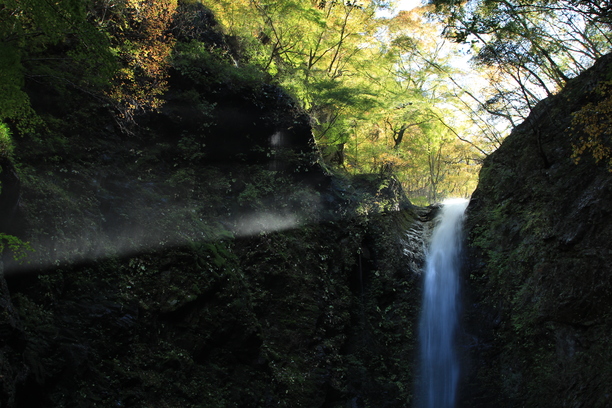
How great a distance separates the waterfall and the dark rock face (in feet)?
1.74

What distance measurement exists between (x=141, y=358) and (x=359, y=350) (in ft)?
21.6

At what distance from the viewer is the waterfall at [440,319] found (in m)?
11.0

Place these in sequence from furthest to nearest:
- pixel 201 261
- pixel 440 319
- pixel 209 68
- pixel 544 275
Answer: pixel 209 68 → pixel 440 319 → pixel 544 275 → pixel 201 261

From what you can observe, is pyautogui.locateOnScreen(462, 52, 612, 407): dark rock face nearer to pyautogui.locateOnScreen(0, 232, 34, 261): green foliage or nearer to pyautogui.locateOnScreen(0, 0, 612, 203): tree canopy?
pyautogui.locateOnScreen(0, 0, 612, 203): tree canopy

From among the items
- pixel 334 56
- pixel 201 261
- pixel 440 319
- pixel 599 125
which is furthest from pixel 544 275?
pixel 334 56

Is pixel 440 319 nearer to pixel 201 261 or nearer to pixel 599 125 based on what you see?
pixel 599 125

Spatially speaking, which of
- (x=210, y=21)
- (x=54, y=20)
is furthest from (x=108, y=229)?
(x=210, y=21)

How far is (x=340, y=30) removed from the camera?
1555 cm

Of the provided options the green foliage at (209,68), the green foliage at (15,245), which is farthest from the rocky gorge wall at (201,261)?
the green foliage at (15,245)

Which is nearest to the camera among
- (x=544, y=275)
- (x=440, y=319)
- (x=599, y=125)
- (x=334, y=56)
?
Answer: (x=599, y=125)

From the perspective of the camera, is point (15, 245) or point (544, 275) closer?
point (15, 245)

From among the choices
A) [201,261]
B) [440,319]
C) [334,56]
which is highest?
[334,56]

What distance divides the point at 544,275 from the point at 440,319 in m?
3.68

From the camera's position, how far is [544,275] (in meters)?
10.0
